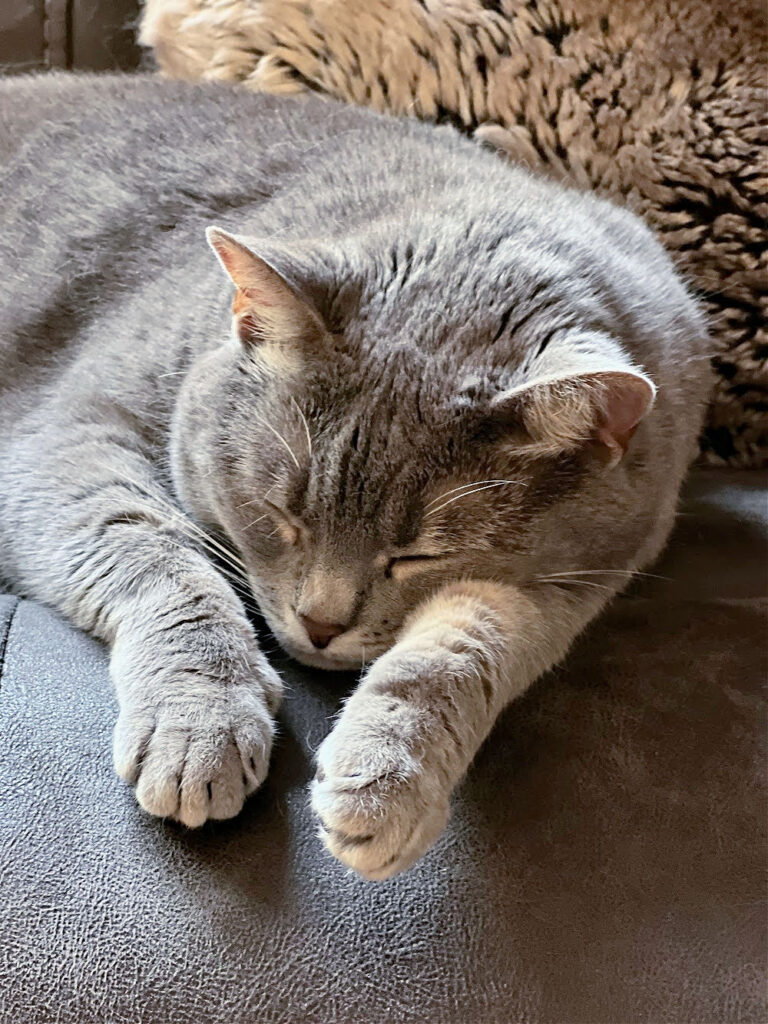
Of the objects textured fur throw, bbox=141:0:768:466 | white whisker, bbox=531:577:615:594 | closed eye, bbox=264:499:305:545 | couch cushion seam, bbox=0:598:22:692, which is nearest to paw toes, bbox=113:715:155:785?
couch cushion seam, bbox=0:598:22:692

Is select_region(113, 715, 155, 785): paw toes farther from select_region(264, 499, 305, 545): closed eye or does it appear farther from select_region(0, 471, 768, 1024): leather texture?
select_region(264, 499, 305, 545): closed eye

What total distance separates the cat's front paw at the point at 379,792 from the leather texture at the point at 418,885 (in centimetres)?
4

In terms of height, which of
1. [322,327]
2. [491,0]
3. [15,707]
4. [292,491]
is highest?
[491,0]

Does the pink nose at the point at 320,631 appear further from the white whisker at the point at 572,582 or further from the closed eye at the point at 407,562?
the white whisker at the point at 572,582

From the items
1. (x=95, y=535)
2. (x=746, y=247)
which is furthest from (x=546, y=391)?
(x=746, y=247)

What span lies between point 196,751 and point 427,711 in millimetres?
195

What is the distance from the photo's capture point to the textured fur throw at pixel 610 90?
1.25 metres

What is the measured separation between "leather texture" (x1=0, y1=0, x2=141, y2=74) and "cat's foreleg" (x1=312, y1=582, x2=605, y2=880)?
4.36 feet

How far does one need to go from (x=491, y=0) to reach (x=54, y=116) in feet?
2.27

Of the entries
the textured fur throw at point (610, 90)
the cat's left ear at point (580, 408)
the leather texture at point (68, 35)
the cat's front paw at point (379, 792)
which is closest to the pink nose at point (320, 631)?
the cat's front paw at point (379, 792)

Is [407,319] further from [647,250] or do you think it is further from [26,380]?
[26,380]

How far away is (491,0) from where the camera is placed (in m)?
1.28

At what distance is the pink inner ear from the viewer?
75 cm

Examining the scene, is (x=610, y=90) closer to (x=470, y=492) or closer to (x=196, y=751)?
(x=470, y=492)
